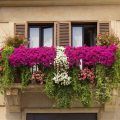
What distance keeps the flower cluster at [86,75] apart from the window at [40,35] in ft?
6.16

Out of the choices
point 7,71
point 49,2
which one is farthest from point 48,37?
point 7,71

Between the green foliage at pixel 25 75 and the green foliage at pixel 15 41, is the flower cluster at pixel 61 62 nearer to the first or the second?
the green foliage at pixel 25 75

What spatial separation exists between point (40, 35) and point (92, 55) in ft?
7.09

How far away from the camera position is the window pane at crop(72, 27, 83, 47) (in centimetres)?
1683

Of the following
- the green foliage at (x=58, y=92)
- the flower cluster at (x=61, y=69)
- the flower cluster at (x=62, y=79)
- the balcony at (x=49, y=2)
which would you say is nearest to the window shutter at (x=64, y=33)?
the balcony at (x=49, y=2)

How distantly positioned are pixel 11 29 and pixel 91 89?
122 inches

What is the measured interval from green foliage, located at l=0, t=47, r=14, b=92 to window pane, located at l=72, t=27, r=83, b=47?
81.3 inches

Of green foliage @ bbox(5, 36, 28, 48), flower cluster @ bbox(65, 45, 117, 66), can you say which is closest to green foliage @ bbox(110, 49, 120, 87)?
flower cluster @ bbox(65, 45, 117, 66)

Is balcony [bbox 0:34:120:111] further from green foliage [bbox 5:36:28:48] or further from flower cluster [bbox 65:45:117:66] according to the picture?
green foliage [bbox 5:36:28:48]

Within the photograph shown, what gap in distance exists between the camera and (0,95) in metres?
16.3

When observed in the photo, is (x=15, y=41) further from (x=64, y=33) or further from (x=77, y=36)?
(x=77, y=36)

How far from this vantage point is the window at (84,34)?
663 inches

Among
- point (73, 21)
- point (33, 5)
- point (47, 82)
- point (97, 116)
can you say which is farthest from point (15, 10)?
point (97, 116)

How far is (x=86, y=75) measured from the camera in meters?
15.3
